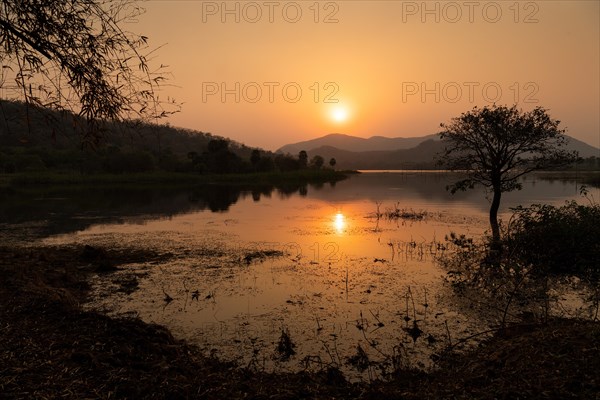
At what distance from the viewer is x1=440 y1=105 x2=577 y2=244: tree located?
25672 mm

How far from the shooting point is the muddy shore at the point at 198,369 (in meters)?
6.21

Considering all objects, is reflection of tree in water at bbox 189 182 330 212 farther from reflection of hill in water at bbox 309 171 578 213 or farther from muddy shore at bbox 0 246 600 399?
muddy shore at bbox 0 246 600 399

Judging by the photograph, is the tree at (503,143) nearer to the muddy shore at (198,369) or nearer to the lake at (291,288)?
the lake at (291,288)

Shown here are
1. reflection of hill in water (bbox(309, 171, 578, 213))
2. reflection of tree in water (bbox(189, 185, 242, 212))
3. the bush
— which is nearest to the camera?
the bush

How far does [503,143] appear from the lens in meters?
26.6

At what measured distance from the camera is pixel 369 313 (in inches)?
483

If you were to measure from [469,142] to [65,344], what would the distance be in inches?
1089

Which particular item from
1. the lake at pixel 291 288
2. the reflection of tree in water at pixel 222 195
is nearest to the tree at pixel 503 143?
the lake at pixel 291 288

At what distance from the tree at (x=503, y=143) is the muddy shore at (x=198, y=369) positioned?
19.1 meters

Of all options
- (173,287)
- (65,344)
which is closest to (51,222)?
(173,287)

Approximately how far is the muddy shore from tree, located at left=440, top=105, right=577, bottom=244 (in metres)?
19.1

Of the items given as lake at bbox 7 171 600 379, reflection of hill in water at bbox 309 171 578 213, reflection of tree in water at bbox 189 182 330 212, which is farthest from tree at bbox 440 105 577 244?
reflection of tree in water at bbox 189 182 330 212

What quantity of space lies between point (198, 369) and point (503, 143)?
2616cm

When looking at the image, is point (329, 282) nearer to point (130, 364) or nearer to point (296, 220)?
point (130, 364)
